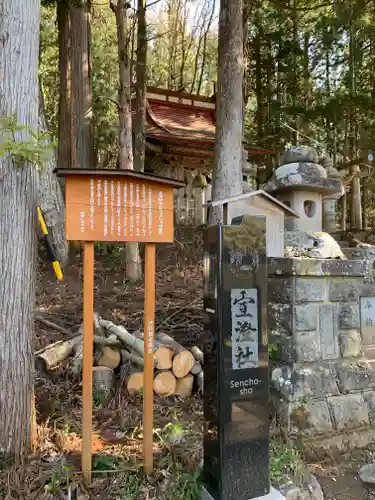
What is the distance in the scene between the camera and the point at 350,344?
431cm

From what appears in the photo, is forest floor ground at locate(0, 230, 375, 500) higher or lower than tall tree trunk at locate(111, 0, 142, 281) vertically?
lower

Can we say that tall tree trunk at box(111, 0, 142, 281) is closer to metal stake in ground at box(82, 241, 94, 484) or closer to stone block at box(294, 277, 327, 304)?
stone block at box(294, 277, 327, 304)

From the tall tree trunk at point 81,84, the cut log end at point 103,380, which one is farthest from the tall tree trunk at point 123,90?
the cut log end at point 103,380

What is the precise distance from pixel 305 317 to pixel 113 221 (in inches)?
90.6

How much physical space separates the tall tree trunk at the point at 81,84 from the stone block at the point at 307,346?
21.5 ft

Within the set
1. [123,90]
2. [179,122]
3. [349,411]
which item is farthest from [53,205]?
[179,122]

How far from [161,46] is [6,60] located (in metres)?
20.3

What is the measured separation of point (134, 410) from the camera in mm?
4027

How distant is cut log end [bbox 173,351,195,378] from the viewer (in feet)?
14.3

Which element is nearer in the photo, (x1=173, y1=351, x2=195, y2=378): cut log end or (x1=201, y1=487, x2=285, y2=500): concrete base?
(x1=201, y1=487, x2=285, y2=500): concrete base

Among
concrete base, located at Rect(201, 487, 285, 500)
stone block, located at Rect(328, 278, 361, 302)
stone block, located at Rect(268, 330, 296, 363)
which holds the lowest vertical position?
concrete base, located at Rect(201, 487, 285, 500)

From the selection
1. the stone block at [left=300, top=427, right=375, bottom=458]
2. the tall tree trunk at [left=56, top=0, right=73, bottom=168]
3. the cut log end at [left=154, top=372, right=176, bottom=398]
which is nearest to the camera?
the stone block at [left=300, top=427, right=375, bottom=458]

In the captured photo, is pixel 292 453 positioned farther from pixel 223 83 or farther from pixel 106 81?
pixel 106 81

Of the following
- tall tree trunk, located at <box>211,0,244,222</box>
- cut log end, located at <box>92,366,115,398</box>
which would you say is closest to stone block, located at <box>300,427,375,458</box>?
cut log end, located at <box>92,366,115,398</box>
